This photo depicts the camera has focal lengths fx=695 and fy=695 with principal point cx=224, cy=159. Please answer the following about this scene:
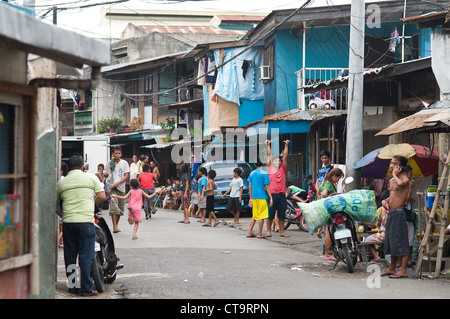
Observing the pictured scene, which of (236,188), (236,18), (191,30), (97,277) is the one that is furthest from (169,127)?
(97,277)

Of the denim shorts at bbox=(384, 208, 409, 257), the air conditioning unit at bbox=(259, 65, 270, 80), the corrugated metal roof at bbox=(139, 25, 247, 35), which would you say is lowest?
the denim shorts at bbox=(384, 208, 409, 257)

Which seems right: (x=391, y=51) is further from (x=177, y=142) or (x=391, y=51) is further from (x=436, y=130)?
(x=177, y=142)

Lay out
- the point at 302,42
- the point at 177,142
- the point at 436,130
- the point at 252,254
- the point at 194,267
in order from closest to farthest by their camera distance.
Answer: the point at 194,267 → the point at 436,130 → the point at 252,254 → the point at 302,42 → the point at 177,142

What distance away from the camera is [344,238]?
10891 mm

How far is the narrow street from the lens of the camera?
8.86m

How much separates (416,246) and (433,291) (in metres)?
2.23

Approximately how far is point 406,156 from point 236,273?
3.97 metres

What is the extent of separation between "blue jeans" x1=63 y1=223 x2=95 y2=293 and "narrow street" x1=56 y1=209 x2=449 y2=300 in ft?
1.07

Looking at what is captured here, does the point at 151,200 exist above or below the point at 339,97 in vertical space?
below

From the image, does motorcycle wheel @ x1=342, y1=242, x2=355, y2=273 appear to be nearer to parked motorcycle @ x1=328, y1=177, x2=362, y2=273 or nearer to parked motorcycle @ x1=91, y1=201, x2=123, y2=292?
parked motorcycle @ x1=328, y1=177, x2=362, y2=273

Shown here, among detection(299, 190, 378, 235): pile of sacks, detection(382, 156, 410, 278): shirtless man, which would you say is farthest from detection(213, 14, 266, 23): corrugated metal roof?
detection(382, 156, 410, 278): shirtless man

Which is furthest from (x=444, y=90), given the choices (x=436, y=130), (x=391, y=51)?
(x=391, y=51)

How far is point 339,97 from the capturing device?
22500 millimetres

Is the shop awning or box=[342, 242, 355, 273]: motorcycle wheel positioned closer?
box=[342, 242, 355, 273]: motorcycle wheel
